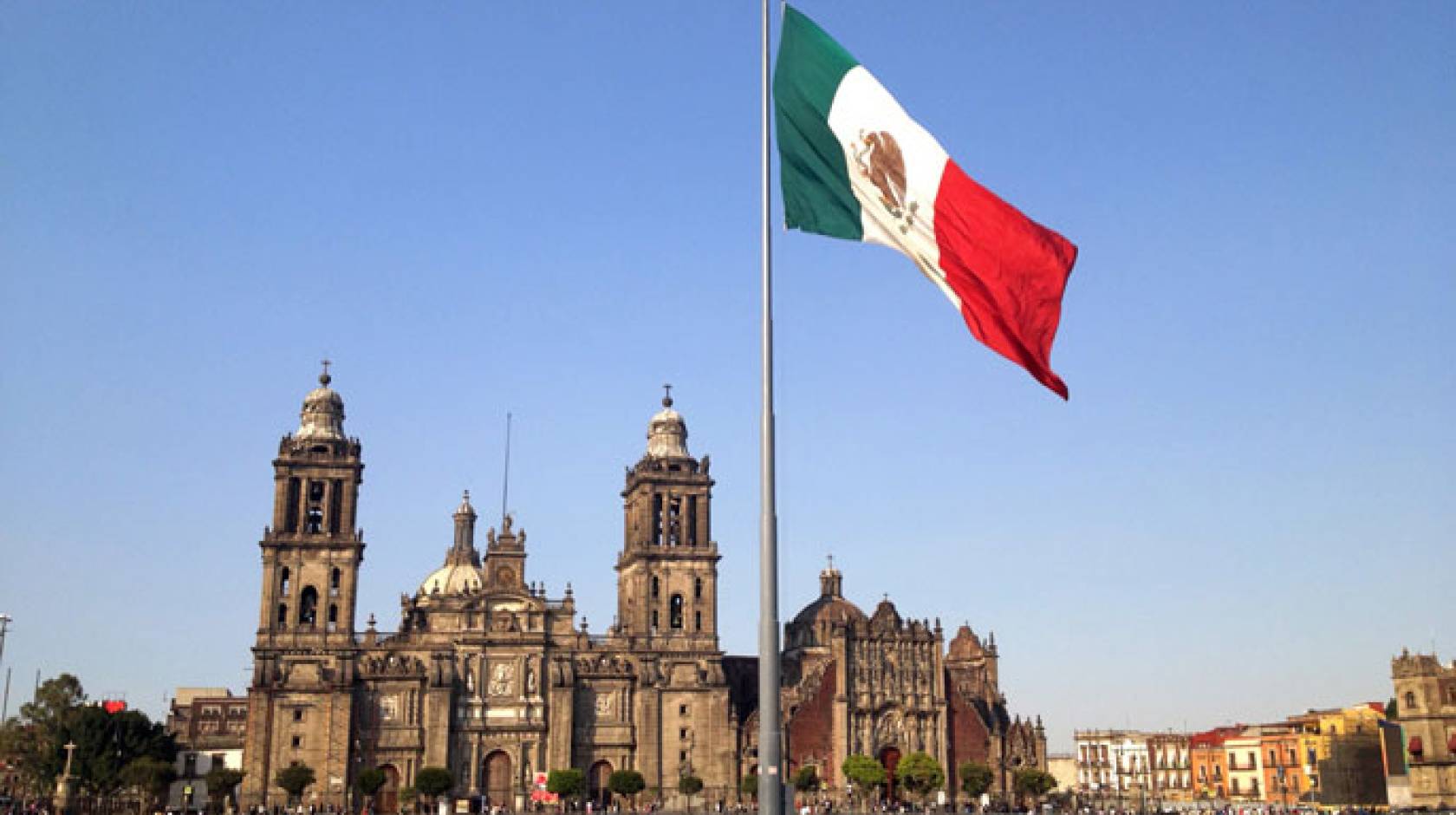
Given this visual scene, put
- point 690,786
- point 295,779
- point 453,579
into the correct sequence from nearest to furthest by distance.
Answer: point 295,779, point 690,786, point 453,579

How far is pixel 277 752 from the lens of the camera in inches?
3388

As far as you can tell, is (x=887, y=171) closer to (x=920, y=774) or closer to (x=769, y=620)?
(x=769, y=620)

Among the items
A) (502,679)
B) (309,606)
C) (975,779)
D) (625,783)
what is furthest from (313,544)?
(975,779)

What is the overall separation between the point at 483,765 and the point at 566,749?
527 cm

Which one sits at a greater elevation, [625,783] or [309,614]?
[309,614]

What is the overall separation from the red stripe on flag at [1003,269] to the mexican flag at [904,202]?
0.01m

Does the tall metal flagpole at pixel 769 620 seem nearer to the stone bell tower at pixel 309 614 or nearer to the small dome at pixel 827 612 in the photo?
the stone bell tower at pixel 309 614

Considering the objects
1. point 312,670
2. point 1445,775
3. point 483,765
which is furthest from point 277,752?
point 1445,775

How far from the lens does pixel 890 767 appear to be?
3782 inches

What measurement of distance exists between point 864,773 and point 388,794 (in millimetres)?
29463

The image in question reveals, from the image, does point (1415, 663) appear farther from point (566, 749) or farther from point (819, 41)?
point (819, 41)

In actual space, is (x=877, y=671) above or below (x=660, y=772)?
above

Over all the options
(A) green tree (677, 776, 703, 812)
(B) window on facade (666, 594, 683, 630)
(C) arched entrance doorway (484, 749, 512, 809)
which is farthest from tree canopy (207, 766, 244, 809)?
(B) window on facade (666, 594, 683, 630)


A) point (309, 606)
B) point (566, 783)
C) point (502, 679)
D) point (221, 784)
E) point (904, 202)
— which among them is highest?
point (309, 606)
